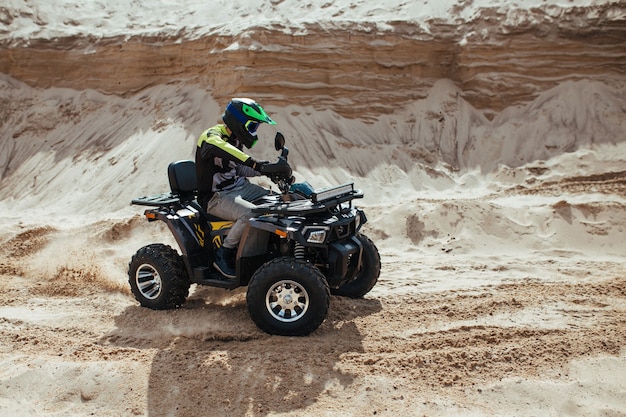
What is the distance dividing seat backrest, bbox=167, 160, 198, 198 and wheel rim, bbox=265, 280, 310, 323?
5.98ft

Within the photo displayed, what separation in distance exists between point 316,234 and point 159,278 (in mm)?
1879

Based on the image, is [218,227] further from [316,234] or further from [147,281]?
[316,234]

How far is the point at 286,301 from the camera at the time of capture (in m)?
5.56

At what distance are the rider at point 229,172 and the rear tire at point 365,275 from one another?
123 cm

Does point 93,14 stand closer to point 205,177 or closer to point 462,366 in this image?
point 205,177

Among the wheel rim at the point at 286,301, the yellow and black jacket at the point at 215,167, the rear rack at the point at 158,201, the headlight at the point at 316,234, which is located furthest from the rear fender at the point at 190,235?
the headlight at the point at 316,234

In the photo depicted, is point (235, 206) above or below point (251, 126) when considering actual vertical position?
below

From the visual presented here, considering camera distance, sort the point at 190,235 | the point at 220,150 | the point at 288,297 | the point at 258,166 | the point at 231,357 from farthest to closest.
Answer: the point at 190,235 → the point at 220,150 → the point at 258,166 → the point at 288,297 → the point at 231,357

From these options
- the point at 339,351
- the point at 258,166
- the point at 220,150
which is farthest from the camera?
the point at 220,150

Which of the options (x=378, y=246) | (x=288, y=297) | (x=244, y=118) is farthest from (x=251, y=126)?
(x=378, y=246)

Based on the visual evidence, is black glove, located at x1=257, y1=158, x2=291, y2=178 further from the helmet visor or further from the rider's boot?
the rider's boot

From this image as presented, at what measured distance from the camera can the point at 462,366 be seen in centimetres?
502

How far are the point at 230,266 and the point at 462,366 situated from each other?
8.05 feet

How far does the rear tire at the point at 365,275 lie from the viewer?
665 centimetres
